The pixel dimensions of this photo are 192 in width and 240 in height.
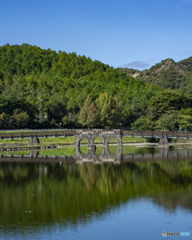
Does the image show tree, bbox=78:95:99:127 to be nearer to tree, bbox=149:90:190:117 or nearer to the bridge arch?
tree, bbox=149:90:190:117

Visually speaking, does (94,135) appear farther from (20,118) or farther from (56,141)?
(20,118)

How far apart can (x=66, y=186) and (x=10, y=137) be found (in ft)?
151

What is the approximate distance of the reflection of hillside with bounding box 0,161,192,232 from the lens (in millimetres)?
32781

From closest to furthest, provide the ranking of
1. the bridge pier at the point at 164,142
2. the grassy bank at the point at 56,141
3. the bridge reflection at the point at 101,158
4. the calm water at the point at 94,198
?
the calm water at the point at 94,198
the bridge reflection at the point at 101,158
the grassy bank at the point at 56,141
the bridge pier at the point at 164,142

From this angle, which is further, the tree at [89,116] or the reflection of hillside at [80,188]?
the tree at [89,116]

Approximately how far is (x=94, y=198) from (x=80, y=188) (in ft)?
17.0

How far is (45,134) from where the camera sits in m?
89.0

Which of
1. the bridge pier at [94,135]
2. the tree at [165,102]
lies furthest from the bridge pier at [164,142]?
the tree at [165,102]

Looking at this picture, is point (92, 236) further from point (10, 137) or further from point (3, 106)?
point (3, 106)

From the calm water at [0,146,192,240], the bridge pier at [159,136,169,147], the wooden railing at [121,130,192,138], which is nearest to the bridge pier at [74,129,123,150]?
the wooden railing at [121,130,192,138]

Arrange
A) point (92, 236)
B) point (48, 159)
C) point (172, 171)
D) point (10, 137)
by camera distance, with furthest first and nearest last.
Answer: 1. point (10, 137)
2. point (48, 159)
3. point (172, 171)
4. point (92, 236)

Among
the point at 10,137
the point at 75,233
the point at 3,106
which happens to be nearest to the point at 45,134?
the point at 10,137

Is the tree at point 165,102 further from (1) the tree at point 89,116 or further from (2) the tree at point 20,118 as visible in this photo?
(2) the tree at point 20,118

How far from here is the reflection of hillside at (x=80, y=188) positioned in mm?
32781
